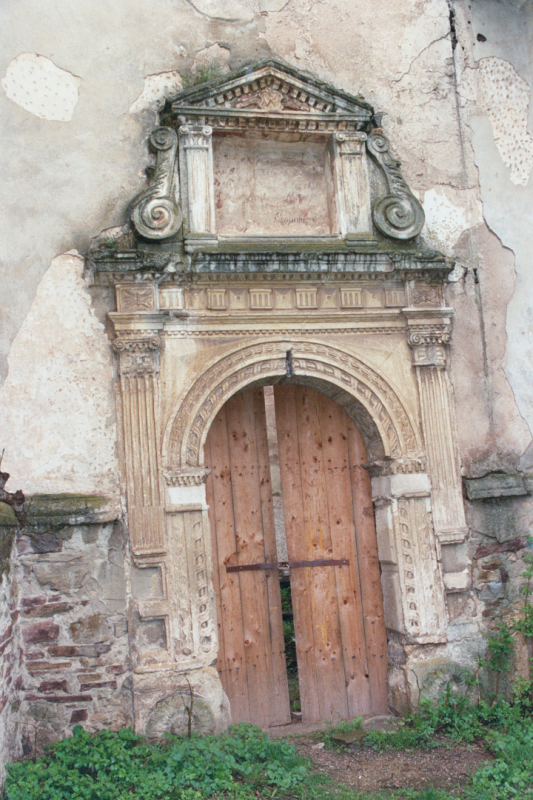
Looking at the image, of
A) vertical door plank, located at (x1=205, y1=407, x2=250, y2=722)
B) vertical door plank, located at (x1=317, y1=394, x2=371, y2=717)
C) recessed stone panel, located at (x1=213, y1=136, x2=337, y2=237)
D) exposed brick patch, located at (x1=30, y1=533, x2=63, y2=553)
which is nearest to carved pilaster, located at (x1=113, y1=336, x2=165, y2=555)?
exposed brick patch, located at (x1=30, y1=533, x2=63, y2=553)

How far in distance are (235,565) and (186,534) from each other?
62cm

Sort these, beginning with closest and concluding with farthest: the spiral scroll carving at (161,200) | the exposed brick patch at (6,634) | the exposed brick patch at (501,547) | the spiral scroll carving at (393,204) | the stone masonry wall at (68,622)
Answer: the exposed brick patch at (6,634) < the stone masonry wall at (68,622) < the spiral scroll carving at (161,200) < the exposed brick patch at (501,547) < the spiral scroll carving at (393,204)

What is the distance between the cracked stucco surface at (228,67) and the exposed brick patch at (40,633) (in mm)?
878

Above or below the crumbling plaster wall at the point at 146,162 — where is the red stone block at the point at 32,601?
below

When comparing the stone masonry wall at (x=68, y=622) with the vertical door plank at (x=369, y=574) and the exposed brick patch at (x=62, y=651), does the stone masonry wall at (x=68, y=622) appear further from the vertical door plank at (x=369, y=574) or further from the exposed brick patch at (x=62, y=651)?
the vertical door plank at (x=369, y=574)

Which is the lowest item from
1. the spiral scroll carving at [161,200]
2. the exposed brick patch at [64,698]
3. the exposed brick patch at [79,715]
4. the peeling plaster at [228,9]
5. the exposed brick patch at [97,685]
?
the exposed brick patch at [79,715]

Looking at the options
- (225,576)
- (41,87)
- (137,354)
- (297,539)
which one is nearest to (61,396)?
(137,354)

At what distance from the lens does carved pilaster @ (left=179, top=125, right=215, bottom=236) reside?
489 centimetres

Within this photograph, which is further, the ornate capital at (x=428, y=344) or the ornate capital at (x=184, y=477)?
the ornate capital at (x=428, y=344)

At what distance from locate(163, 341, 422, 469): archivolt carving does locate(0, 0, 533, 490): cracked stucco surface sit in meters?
0.44

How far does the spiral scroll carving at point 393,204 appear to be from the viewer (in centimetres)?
514

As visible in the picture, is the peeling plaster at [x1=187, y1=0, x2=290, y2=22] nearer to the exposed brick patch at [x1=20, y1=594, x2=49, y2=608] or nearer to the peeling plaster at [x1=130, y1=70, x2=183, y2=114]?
the peeling plaster at [x1=130, y1=70, x2=183, y2=114]

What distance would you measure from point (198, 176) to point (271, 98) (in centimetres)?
79

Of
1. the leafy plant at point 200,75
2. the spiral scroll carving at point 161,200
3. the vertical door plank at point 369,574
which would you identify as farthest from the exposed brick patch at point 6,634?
the leafy plant at point 200,75
